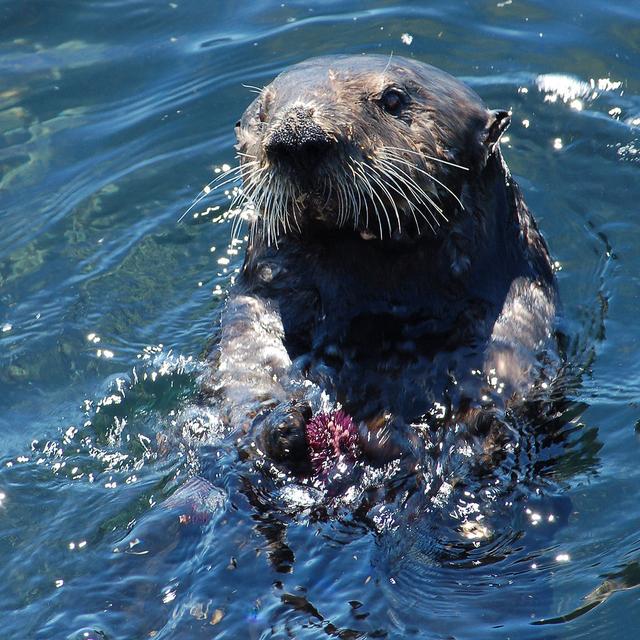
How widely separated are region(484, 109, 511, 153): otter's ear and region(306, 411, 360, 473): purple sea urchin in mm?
1520

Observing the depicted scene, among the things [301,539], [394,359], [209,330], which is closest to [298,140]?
[394,359]

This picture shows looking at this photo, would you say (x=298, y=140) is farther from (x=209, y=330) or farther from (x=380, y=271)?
(x=209, y=330)

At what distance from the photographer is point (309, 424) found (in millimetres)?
4922

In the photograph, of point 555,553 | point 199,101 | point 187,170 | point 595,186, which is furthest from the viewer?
point 199,101

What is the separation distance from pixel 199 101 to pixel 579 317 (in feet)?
12.3

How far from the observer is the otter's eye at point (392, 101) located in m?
5.20

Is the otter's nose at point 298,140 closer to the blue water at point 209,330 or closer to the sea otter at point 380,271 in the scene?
the sea otter at point 380,271

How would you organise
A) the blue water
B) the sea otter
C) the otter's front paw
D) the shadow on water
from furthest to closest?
the sea otter, the otter's front paw, the blue water, the shadow on water

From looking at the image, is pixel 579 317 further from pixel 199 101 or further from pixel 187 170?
pixel 199 101

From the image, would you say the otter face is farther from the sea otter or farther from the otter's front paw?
the otter's front paw

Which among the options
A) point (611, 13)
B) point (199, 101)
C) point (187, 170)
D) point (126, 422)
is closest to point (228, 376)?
point (126, 422)

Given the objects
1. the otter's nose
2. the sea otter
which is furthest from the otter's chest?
the otter's nose

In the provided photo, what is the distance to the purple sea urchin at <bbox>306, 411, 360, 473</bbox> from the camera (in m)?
4.88

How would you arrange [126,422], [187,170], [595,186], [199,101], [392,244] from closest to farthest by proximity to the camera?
[392,244] → [126,422] → [595,186] → [187,170] → [199,101]
